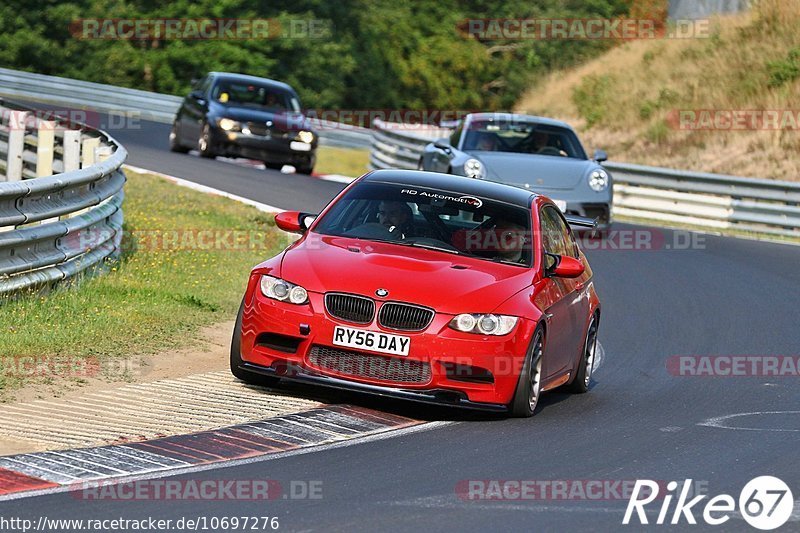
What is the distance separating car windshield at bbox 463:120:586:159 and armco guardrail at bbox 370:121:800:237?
17.5 feet

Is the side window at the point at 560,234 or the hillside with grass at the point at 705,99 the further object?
the hillside with grass at the point at 705,99

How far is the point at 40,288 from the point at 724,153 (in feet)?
77.4

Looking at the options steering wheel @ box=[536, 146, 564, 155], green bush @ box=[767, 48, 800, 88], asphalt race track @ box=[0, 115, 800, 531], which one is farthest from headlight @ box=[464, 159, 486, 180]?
green bush @ box=[767, 48, 800, 88]

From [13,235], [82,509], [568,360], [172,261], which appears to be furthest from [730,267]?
[82,509]

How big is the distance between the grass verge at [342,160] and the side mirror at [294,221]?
26818 millimetres

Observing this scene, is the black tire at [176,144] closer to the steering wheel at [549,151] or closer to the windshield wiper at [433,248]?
the steering wheel at [549,151]

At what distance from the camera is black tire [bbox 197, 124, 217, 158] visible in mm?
27375

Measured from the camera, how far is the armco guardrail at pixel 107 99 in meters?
40.5

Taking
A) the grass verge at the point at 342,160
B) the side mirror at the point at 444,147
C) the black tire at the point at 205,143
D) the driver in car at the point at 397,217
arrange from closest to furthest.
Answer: the driver in car at the point at 397,217
the side mirror at the point at 444,147
the black tire at the point at 205,143
the grass verge at the point at 342,160

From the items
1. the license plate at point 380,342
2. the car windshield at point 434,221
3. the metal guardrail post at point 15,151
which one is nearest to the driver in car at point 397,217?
the car windshield at point 434,221

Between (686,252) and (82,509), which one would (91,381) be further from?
(686,252)

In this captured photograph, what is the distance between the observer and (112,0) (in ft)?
173

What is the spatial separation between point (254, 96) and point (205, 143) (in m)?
1.51

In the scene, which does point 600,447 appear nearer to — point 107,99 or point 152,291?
point 152,291
